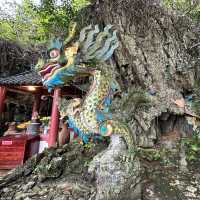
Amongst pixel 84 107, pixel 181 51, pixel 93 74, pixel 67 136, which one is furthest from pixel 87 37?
pixel 67 136

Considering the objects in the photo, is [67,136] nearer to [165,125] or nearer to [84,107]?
[165,125]

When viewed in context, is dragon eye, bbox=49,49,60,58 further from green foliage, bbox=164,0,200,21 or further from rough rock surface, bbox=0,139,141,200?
green foliage, bbox=164,0,200,21

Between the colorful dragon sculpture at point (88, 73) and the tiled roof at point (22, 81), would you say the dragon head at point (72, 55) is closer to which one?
the colorful dragon sculpture at point (88, 73)

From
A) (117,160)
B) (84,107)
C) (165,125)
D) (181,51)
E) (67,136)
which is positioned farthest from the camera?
(67,136)

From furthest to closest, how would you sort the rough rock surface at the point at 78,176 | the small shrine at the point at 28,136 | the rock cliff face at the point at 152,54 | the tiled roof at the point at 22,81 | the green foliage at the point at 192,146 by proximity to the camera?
the tiled roof at the point at 22,81 → the small shrine at the point at 28,136 → the rock cliff face at the point at 152,54 → the green foliage at the point at 192,146 → the rough rock surface at the point at 78,176

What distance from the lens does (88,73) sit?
140 inches

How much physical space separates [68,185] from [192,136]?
2647 mm

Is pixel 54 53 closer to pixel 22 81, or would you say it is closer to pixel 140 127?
pixel 140 127

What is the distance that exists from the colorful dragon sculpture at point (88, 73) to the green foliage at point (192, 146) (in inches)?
52.4

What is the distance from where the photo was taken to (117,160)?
332 centimetres

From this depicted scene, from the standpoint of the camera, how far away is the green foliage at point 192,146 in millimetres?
4164

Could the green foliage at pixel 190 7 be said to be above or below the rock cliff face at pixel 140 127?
above

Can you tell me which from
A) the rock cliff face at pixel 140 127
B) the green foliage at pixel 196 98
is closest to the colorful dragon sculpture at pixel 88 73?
the rock cliff face at pixel 140 127

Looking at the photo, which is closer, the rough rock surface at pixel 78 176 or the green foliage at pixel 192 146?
the rough rock surface at pixel 78 176
